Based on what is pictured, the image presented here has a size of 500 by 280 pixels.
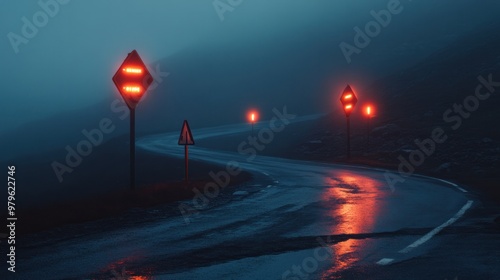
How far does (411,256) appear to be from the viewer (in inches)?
280

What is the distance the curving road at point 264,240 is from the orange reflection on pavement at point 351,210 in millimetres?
21

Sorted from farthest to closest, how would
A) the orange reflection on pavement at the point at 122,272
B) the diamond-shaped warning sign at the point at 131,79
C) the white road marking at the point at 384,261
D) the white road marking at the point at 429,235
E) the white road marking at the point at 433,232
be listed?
1. the diamond-shaped warning sign at the point at 131,79
2. the white road marking at the point at 433,232
3. the white road marking at the point at 429,235
4. the white road marking at the point at 384,261
5. the orange reflection on pavement at the point at 122,272

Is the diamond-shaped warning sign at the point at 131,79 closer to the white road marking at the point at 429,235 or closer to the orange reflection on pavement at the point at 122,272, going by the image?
the orange reflection on pavement at the point at 122,272

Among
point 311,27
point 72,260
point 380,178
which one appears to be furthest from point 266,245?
point 311,27

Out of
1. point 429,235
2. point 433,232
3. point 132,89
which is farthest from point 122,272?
point 132,89

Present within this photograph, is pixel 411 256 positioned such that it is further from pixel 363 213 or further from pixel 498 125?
pixel 498 125

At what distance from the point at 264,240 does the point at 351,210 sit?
163 inches

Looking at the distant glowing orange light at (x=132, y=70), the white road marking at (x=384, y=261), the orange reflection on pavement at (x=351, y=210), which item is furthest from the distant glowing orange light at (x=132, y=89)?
the white road marking at (x=384, y=261)

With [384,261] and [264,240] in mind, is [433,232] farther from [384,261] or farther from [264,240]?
[264,240]

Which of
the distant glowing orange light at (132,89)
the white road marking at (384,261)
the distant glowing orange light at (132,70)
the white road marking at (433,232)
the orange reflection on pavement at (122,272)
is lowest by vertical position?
the white road marking at (433,232)

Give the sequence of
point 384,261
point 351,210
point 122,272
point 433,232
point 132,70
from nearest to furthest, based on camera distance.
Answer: point 122,272, point 384,261, point 433,232, point 351,210, point 132,70

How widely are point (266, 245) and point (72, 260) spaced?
2913 millimetres

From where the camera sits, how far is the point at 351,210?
38.9 feet

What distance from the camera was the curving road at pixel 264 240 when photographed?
21.1 feet
